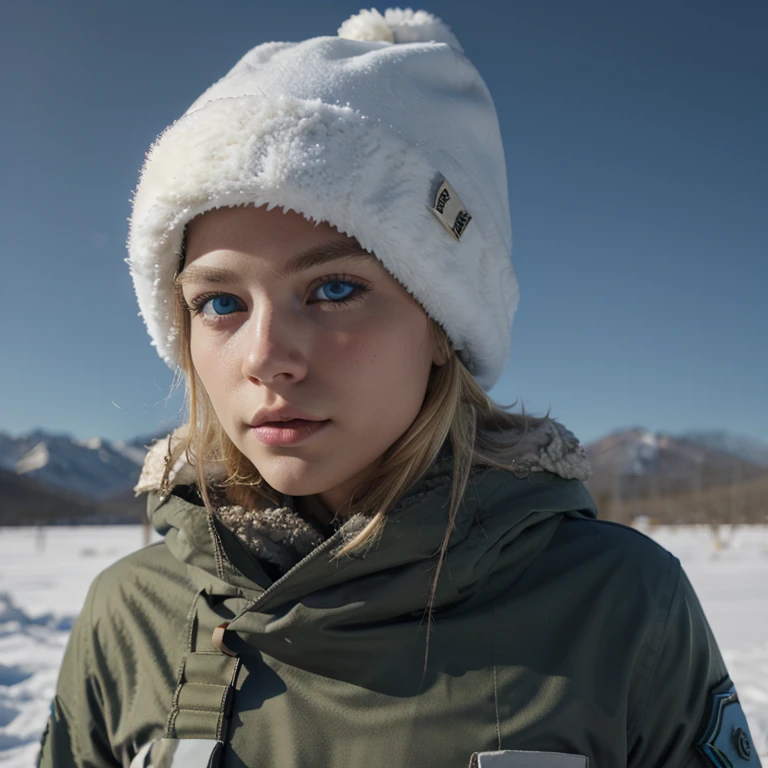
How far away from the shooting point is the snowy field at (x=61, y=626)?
131 inches

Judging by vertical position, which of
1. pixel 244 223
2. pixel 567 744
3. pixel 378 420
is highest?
pixel 244 223

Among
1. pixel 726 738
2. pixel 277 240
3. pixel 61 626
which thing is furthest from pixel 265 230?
pixel 61 626

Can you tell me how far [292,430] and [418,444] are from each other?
270mm

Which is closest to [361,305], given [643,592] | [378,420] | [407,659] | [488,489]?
[378,420]

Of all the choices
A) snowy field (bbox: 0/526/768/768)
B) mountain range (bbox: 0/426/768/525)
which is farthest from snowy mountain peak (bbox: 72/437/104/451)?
snowy field (bbox: 0/526/768/768)

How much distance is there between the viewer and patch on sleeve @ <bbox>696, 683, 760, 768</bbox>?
1.08 meters

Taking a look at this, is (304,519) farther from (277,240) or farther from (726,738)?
(726,738)

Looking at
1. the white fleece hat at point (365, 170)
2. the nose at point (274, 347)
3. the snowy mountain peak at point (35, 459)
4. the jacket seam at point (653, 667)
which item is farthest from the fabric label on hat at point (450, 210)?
the snowy mountain peak at point (35, 459)

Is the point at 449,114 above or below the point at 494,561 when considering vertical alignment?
above

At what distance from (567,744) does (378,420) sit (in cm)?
66

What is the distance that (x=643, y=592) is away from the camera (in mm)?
1166

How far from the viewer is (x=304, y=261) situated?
1.10 metres

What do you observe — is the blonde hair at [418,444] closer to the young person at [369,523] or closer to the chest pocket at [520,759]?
the young person at [369,523]

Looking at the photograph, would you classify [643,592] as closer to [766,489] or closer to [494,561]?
[494,561]
